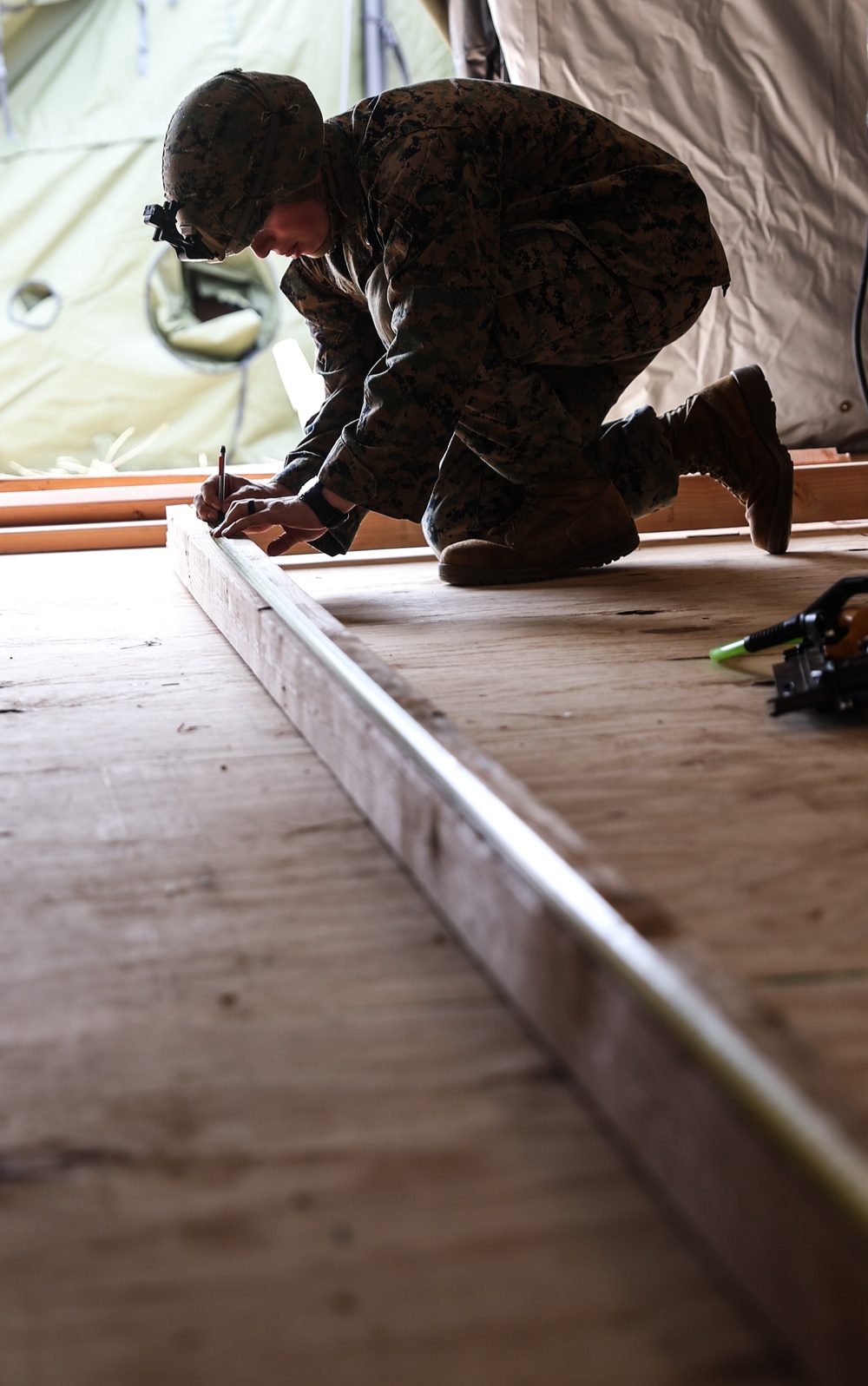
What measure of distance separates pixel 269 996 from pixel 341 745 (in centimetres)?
37

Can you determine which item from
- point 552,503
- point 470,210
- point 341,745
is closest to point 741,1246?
point 341,745

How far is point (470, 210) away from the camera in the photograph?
1.75 metres

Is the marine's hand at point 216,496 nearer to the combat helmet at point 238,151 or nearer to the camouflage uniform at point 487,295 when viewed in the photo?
the camouflage uniform at point 487,295

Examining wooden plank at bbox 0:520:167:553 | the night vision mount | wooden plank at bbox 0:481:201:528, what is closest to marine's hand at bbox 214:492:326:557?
the night vision mount

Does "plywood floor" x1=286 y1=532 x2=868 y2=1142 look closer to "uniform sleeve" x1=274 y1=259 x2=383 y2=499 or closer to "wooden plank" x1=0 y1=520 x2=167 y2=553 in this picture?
"uniform sleeve" x1=274 y1=259 x2=383 y2=499

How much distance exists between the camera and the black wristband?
179 cm

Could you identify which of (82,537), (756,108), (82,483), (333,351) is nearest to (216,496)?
(333,351)

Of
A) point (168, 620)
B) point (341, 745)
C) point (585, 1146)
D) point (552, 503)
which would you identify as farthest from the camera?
point (552, 503)

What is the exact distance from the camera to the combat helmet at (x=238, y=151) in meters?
1.78

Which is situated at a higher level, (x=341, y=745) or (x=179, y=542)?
(x=341, y=745)

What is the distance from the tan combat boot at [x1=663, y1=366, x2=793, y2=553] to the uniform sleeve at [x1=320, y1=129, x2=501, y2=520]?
64cm

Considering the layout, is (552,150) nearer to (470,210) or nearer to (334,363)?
(470,210)

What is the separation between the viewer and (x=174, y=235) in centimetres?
188

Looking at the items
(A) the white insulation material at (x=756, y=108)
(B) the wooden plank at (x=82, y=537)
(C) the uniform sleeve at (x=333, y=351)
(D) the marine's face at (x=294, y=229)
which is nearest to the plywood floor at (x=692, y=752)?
(C) the uniform sleeve at (x=333, y=351)
